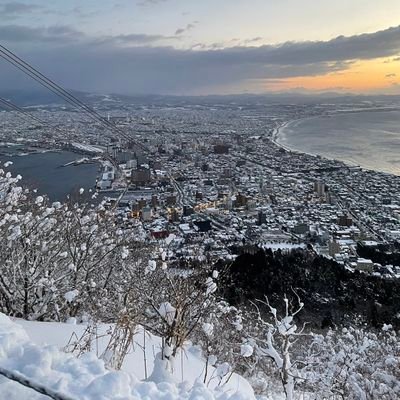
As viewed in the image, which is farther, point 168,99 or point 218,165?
point 168,99

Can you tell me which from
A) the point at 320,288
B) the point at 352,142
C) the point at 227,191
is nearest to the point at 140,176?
the point at 227,191

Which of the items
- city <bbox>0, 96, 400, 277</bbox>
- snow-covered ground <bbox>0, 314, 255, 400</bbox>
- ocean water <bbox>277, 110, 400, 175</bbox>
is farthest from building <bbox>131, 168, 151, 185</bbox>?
snow-covered ground <bbox>0, 314, 255, 400</bbox>

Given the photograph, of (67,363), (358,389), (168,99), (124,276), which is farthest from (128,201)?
(168,99)

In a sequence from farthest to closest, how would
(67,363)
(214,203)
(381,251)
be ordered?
1. (214,203)
2. (381,251)
3. (67,363)

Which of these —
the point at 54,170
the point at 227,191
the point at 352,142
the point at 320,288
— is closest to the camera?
the point at 320,288

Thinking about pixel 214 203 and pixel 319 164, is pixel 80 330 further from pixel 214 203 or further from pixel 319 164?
pixel 319 164

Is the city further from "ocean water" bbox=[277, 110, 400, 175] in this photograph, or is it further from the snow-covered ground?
the snow-covered ground

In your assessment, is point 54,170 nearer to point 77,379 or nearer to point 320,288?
point 320,288

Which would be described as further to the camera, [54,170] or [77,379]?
[54,170]
